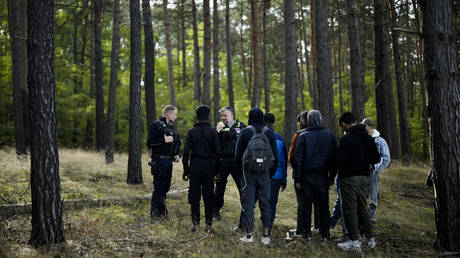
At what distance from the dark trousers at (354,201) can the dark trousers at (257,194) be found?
1.23 meters

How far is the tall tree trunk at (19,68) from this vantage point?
14.7 metres

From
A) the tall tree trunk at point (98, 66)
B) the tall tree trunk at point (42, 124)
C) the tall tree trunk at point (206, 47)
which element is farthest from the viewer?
the tall tree trunk at point (206, 47)

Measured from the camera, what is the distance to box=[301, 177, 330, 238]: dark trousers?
6.39 meters

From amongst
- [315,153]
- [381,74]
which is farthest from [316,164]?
[381,74]

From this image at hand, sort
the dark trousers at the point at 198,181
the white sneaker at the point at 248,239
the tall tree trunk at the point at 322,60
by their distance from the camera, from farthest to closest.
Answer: the tall tree trunk at the point at 322,60, the dark trousers at the point at 198,181, the white sneaker at the point at 248,239

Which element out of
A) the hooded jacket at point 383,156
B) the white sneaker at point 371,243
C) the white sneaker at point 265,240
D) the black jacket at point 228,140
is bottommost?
the white sneaker at point 371,243

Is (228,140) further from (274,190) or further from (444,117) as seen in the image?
(444,117)

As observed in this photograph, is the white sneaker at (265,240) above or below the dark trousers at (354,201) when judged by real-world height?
below

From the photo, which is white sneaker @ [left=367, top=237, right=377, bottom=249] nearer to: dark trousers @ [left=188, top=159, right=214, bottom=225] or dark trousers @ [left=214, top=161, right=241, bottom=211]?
dark trousers @ [left=214, top=161, right=241, bottom=211]

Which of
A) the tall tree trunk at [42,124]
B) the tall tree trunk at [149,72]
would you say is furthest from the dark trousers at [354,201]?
the tall tree trunk at [149,72]

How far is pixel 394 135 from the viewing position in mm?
18859

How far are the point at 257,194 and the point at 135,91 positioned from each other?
578cm

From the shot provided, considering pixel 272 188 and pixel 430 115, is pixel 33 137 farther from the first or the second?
pixel 430 115

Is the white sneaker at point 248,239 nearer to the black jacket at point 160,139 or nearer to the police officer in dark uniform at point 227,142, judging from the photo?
the police officer in dark uniform at point 227,142
